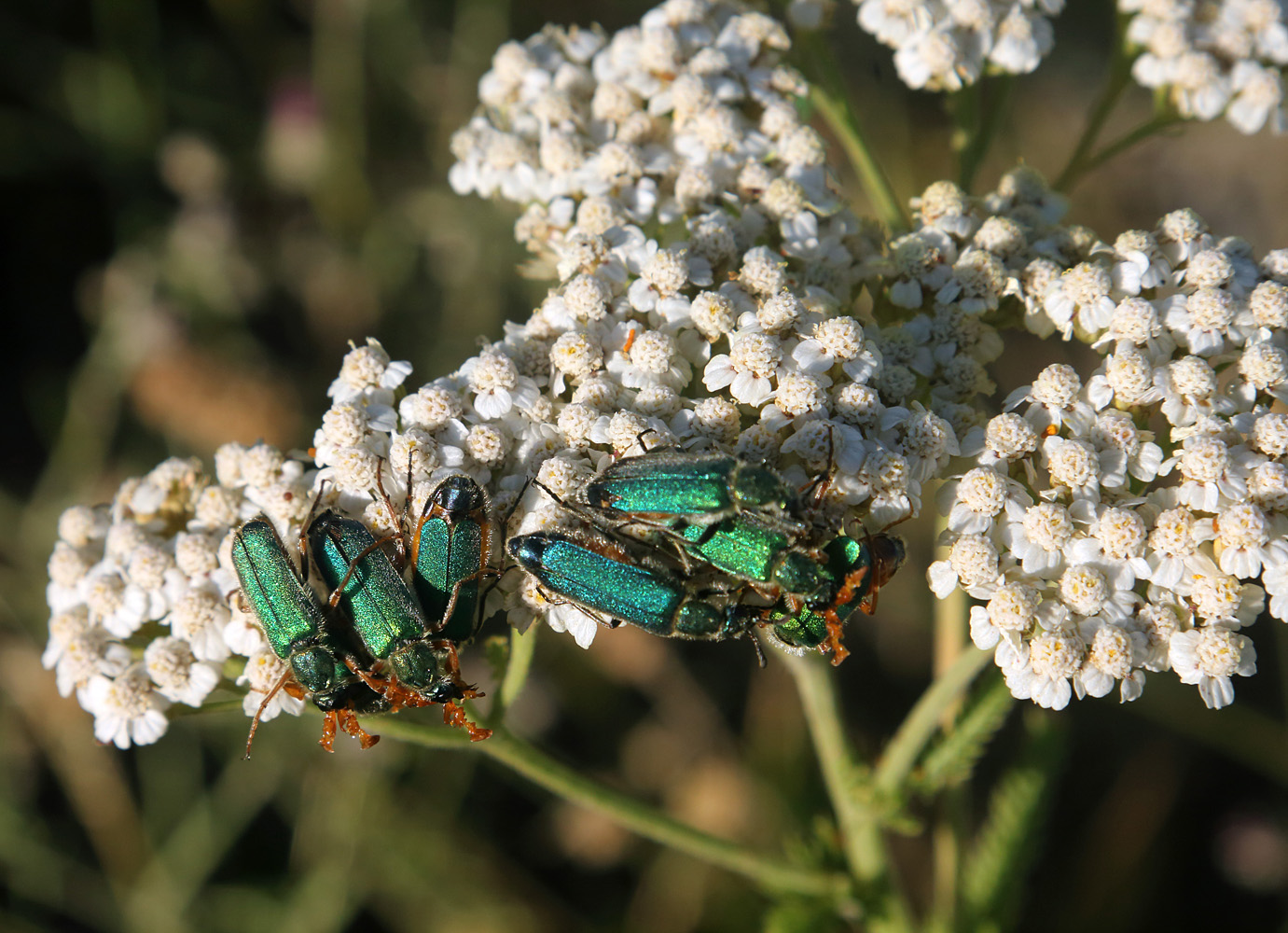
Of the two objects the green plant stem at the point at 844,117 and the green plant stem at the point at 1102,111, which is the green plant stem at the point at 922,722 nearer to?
the green plant stem at the point at 844,117

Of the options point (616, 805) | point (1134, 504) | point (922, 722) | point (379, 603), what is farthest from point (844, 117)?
point (616, 805)

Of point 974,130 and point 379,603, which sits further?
point 974,130

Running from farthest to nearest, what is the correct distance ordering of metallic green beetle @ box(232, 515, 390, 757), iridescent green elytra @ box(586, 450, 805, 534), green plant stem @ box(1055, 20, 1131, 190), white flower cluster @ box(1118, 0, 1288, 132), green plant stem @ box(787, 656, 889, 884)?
green plant stem @ box(1055, 20, 1131, 190) < white flower cluster @ box(1118, 0, 1288, 132) < green plant stem @ box(787, 656, 889, 884) < metallic green beetle @ box(232, 515, 390, 757) < iridescent green elytra @ box(586, 450, 805, 534)

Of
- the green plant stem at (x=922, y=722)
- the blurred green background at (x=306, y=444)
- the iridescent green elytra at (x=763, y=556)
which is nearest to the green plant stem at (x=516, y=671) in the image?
the iridescent green elytra at (x=763, y=556)

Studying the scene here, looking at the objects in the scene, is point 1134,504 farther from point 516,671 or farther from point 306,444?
point 306,444

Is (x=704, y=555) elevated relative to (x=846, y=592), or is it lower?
elevated

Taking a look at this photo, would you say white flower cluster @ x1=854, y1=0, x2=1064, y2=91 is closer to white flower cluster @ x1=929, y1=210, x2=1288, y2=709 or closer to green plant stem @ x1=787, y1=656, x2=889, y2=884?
white flower cluster @ x1=929, y1=210, x2=1288, y2=709

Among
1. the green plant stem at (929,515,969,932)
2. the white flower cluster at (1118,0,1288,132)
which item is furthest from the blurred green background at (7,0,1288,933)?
the white flower cluster at (1118,0,1288,132)
